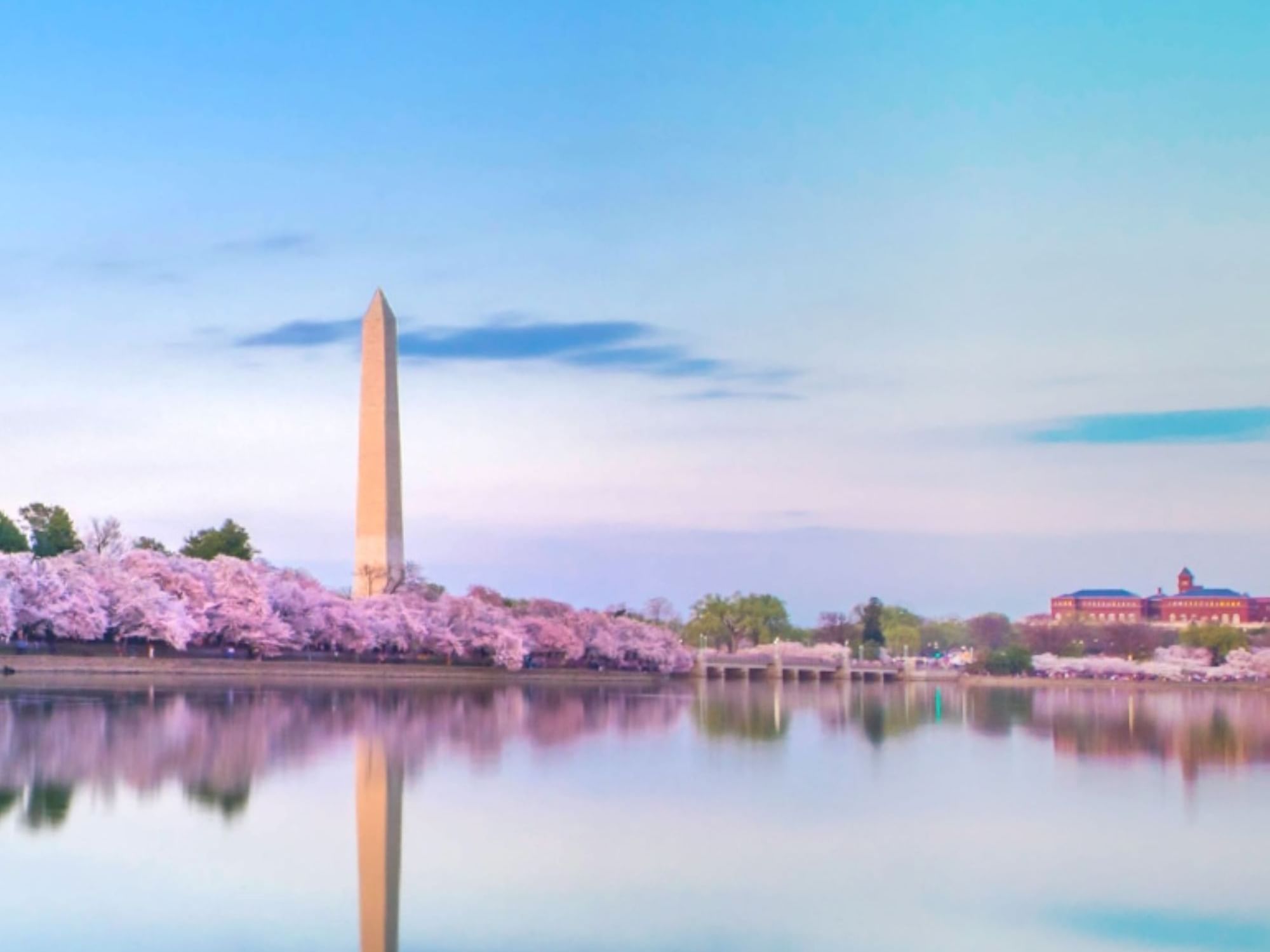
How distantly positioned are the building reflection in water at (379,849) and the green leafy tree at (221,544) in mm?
54417

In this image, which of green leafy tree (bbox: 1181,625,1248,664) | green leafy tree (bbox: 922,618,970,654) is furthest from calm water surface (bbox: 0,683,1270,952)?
green leafy tree (bbox: 922,618,970,654)

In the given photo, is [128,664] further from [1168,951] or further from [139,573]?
[1168,951]

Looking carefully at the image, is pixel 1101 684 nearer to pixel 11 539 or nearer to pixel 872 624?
pixel 872 624

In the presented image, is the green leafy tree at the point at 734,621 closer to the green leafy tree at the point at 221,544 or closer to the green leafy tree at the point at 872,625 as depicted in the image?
the green leafy tree at the point at 872,625

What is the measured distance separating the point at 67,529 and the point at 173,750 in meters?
49.9

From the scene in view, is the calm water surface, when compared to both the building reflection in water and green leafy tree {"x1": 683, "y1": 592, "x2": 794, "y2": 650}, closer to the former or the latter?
the building reflection in water

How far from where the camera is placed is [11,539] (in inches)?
2808

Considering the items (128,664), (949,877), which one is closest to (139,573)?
(128,664)

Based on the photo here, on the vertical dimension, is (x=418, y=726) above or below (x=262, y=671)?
below

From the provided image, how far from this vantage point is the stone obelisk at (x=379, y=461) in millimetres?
70188

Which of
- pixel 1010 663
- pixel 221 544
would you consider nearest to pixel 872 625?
pixel 1010 663

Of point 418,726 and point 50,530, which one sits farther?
point 50,530

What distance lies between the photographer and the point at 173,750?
29.9 m

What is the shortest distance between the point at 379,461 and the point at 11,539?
14.6 m
